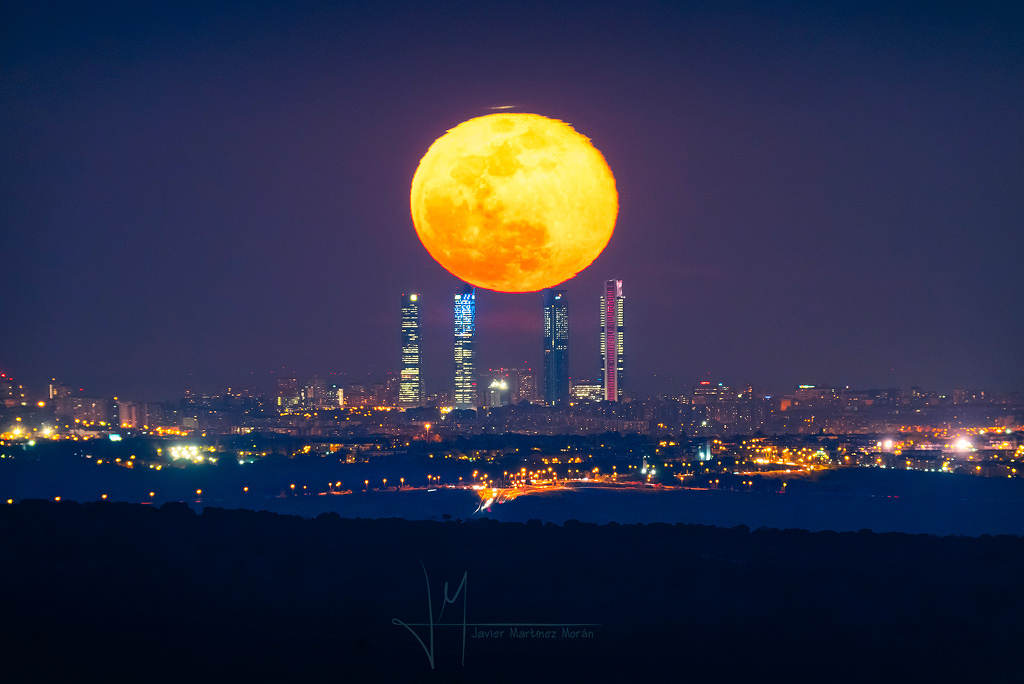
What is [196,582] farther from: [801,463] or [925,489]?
[801,463]

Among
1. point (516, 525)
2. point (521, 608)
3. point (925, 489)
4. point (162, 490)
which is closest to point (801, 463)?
point (925, 489)

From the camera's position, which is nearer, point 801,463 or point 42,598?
point 42,598

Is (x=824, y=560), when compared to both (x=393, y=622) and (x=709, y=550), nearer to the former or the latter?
(x=709, y=550)

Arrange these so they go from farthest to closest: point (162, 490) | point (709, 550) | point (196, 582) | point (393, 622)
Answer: point (162, 490), point (709, 550), point (196, 582), point (393, 622)

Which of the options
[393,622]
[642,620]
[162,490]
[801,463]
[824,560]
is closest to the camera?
[393,622]

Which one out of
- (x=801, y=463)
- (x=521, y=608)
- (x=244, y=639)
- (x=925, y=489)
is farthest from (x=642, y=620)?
(x=801, y=463)

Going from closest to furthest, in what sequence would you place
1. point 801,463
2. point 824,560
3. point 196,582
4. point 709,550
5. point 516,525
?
point 196,582, point 824,560, point 709,550, point 516,525, point 801,463
